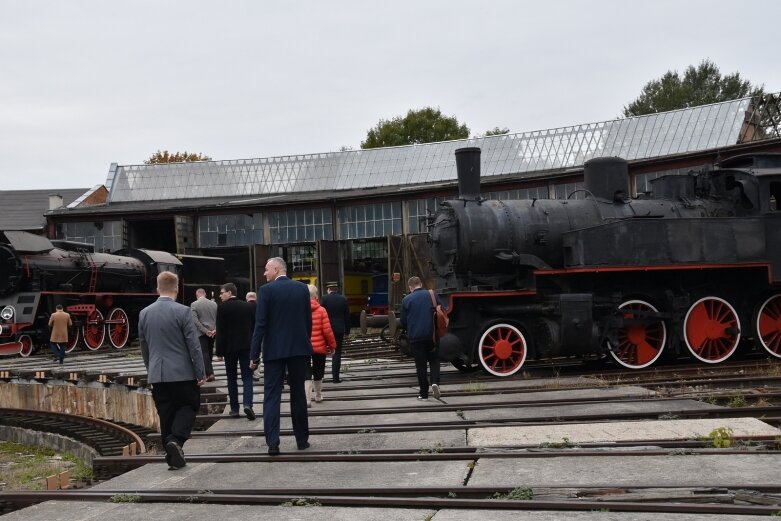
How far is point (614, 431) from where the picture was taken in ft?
24.6

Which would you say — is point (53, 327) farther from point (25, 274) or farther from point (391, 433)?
point (391, 433)

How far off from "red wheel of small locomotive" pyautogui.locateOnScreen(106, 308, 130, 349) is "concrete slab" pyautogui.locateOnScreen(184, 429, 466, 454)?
17.2 m

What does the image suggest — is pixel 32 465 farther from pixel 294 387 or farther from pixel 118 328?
pixel 118 328

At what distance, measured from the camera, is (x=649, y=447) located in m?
6.72

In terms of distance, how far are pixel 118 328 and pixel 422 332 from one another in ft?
54.5

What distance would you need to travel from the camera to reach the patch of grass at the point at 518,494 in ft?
17.2

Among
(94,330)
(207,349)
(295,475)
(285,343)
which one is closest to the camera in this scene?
(295,475)

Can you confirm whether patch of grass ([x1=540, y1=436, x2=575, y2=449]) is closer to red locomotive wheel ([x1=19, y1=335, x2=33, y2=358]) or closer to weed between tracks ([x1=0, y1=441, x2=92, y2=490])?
weed between tracks ([x1=0, y1=441, x2=92, y2=490])

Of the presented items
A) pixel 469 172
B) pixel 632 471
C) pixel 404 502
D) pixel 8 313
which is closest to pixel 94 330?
pixel 8 313

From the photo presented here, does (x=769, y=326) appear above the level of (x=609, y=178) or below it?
below

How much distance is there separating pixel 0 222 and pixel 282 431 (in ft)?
126

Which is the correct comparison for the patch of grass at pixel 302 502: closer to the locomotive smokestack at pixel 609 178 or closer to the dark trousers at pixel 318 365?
the dark trousers at pixel 318 365

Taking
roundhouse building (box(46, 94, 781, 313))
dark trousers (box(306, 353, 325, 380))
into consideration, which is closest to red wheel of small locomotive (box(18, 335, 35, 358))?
roundhouse building (box(46, 94, 781, 313))

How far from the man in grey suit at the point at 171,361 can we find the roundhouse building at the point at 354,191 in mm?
23248
